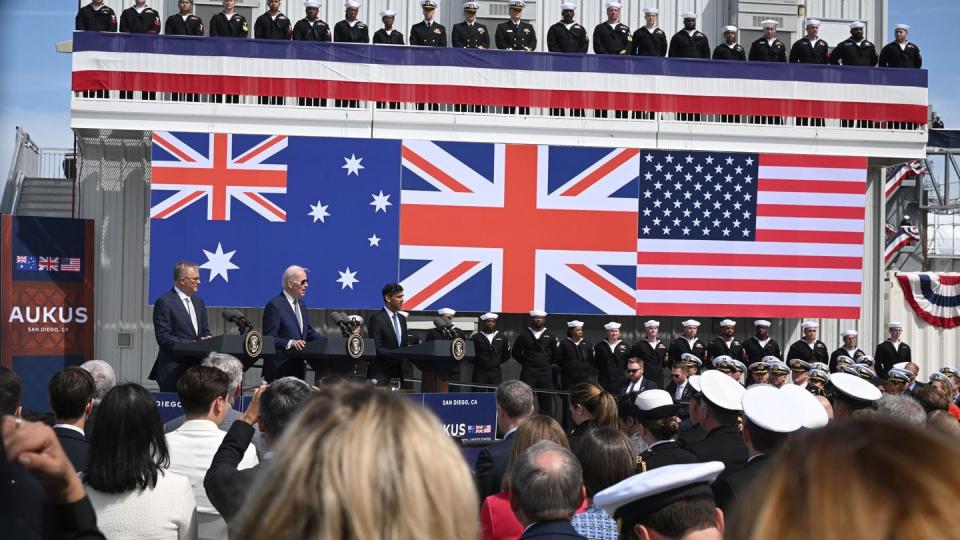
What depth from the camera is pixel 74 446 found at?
182 inches

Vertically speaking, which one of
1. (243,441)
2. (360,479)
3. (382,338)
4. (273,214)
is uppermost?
(273,214)

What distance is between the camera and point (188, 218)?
1547 centimetres

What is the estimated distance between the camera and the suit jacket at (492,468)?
556cm

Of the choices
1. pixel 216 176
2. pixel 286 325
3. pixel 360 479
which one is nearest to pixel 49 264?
A: pixel 216 176

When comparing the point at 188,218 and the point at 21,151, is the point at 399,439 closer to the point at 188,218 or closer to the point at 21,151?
the point at 188,218

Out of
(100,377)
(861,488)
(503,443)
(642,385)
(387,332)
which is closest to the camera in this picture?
(861,488)

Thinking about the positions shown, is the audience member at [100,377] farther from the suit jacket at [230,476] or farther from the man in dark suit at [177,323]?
the man in dark suit at [177,323]

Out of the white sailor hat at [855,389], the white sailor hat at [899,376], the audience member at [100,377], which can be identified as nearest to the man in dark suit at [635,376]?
the white sailor hat at [899,376]

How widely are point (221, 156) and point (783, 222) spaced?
7.96 m

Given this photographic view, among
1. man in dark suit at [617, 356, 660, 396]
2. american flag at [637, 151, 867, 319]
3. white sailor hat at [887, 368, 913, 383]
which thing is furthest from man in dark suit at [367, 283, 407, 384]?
american flag at [637, 151, 867, 319]

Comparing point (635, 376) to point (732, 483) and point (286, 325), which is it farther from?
point (732, 483)

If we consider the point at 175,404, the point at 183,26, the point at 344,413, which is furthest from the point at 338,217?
the point at 344,413

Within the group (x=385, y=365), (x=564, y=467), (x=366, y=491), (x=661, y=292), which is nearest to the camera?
(x=366, y=491)

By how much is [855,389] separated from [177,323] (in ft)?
17.6
